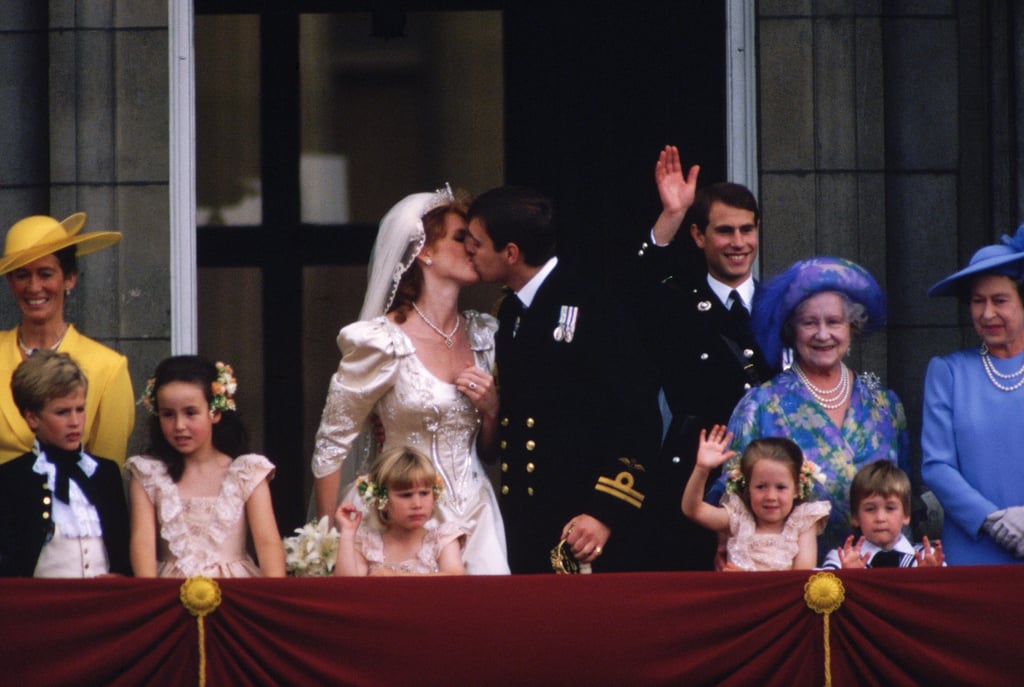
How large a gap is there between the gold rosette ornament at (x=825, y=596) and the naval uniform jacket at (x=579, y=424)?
1031mm

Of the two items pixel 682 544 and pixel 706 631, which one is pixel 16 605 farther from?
pixel 682 544

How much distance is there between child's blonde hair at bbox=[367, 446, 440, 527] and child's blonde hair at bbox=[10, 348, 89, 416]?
104cm

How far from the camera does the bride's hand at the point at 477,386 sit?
6.42 metres

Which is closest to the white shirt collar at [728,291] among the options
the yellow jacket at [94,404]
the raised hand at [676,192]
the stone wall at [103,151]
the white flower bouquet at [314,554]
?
the raised hand at [676,192]

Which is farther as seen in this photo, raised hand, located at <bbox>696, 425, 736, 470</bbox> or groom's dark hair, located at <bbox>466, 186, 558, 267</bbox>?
groom's dark hair, located at <bbox>466, 186, 558, 267</bbox>

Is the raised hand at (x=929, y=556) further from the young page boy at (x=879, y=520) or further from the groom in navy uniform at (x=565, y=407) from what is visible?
the groom in navy uniform at (x=565, y=407)

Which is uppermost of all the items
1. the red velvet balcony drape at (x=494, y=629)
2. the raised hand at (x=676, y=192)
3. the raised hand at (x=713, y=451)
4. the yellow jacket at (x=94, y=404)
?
the raised hand at (x=676, y=192)

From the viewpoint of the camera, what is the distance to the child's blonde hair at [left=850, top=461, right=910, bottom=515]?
6.00m

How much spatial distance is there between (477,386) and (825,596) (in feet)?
5.41

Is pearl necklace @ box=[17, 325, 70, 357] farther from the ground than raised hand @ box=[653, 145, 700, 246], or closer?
closer

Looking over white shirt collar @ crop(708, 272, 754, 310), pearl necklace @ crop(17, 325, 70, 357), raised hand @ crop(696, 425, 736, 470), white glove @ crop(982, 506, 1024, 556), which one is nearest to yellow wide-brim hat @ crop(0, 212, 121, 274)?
pearl necklace @ crop(17, 325, 70, 357)

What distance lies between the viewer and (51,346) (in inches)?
263

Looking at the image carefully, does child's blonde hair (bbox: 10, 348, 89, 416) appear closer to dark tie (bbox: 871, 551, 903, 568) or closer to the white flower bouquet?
the white flower bouquet

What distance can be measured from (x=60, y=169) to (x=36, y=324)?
53.9 inches
